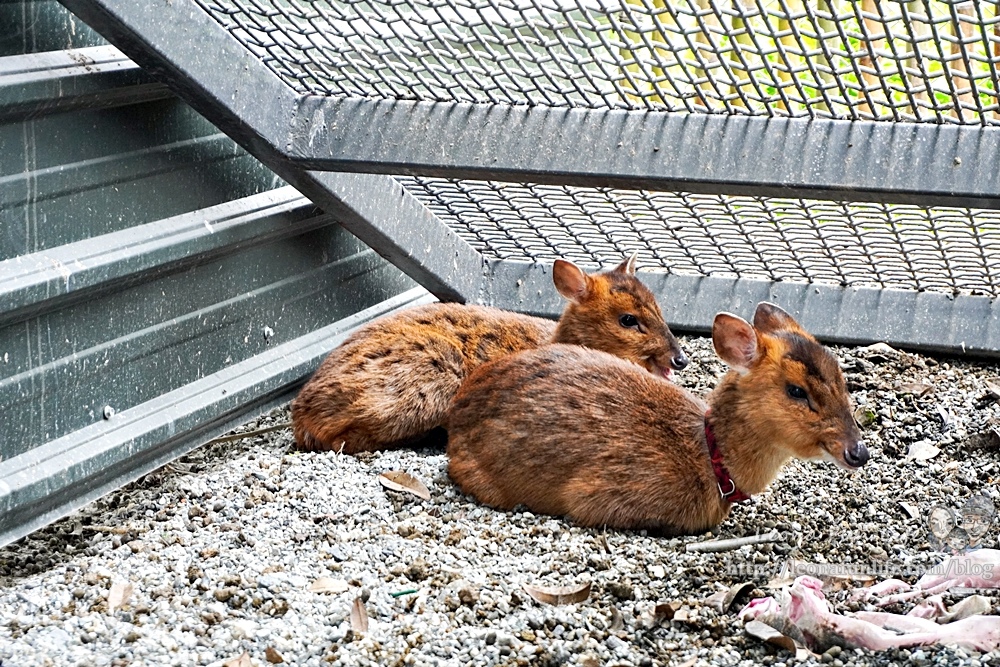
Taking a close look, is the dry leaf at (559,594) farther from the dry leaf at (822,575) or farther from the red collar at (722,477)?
the red collar at (722,477)

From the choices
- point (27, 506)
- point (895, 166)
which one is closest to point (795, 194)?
point (895, 166)

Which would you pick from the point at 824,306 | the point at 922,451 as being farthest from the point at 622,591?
the point at 824,306

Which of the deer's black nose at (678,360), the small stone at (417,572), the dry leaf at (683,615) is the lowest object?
the deer's black nose at (678,360)

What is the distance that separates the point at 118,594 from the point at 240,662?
0.71 metres

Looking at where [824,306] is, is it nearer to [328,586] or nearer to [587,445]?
[587,445]

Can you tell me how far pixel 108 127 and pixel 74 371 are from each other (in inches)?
39.7

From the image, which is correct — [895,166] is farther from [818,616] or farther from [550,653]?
[550,653]

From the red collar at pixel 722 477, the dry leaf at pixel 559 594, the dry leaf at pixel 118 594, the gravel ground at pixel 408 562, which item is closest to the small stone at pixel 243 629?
the gravel ground at pixel 408 562

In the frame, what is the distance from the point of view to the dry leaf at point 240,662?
3365 mm

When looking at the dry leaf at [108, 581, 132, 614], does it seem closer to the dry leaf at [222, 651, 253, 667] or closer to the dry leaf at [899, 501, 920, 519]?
the dry leaf at [222, 651, 253, 667]

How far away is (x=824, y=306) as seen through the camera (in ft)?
21.6

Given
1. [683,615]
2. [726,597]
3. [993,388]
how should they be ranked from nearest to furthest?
[683,615], [726,597], [993,388]

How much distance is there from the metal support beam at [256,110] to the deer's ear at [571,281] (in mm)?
730

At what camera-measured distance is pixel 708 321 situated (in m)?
6.82
